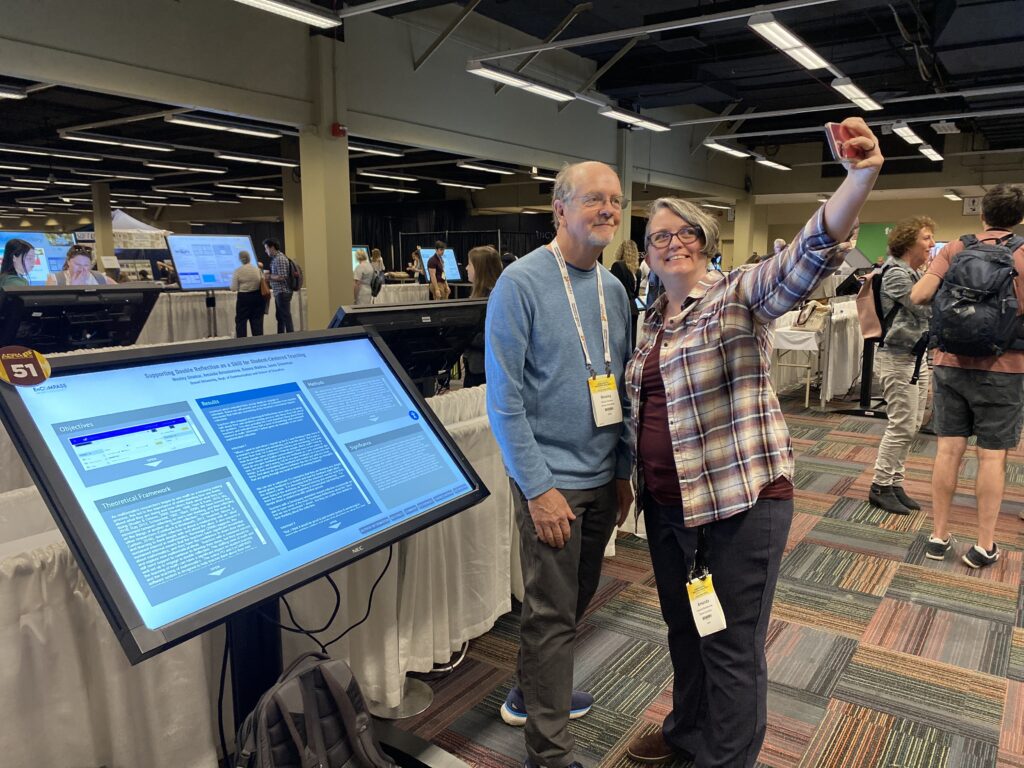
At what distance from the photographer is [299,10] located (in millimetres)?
5242

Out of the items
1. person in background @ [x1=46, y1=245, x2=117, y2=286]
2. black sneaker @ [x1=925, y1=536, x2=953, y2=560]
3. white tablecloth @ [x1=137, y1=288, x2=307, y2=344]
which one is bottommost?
black sneaker @ [x1=925, y1=536, x2=953, y2=560]

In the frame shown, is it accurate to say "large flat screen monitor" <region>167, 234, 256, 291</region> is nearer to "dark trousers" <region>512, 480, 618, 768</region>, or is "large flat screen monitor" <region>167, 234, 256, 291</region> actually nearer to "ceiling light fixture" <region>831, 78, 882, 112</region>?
"dark trousers" <region>512, 480, 618, 768</region>

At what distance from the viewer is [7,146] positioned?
11172 mm

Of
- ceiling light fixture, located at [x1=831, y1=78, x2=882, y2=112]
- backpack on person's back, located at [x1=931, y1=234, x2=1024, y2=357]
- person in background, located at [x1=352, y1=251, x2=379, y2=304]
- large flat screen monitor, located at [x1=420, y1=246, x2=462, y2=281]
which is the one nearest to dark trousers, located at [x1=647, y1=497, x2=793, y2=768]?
backpack on person's back, located at [x1=931, y1=234, x2=1024, y2=357]

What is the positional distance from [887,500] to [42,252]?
25.7ft

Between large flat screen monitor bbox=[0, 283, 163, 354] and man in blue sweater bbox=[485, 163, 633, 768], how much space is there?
6.30ft

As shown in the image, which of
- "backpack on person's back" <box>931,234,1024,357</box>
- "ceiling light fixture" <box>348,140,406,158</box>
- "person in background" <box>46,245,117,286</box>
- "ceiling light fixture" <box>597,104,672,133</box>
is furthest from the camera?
"ceiling light fixture" <box>348,140,406,158</box>

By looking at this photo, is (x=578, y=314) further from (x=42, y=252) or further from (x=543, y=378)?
(x=42, y=252)

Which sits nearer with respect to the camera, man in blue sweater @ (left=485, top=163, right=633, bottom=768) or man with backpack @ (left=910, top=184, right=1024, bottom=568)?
man in blue sweater @ (left=485, top=163, right=633, bottom=768)

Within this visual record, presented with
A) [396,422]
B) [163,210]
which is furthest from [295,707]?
[163,210]

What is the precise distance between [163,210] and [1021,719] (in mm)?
27469

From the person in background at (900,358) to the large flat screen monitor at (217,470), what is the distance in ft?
10.2

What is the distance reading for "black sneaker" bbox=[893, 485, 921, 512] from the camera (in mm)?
3826

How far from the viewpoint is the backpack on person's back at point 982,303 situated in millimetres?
2723
